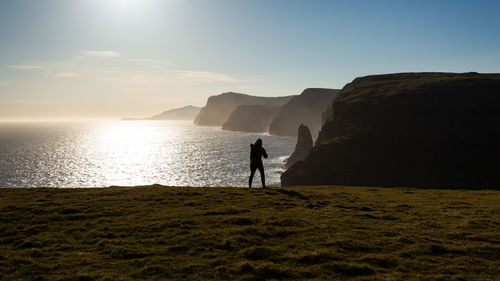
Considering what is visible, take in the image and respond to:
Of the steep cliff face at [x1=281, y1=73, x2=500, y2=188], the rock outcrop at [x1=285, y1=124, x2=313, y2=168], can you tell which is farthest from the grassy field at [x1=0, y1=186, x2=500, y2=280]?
the rock outcrop at [x1=285, y1=124, x2=313, y2=168]

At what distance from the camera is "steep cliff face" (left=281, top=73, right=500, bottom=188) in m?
81.8

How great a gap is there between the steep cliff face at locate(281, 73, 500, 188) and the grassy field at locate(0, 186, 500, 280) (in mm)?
71841

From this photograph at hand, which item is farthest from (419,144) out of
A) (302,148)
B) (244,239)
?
(244,239)

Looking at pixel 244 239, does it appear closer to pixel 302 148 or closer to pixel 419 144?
pixel 419 144

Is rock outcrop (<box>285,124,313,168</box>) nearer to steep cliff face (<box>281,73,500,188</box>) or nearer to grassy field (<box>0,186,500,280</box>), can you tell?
steep cliff face (<box>281,73,500,188</box>)

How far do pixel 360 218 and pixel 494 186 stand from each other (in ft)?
276

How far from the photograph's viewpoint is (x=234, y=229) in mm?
11398

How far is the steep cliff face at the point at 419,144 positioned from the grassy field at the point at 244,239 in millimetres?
71841

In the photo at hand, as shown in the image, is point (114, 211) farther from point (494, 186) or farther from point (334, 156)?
point (494, 186)

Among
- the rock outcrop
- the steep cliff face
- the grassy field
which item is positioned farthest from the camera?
the rock outcrop

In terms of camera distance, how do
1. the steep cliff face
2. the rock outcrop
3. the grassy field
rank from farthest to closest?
the rock outcrop, the steep cliff face, the grassy field

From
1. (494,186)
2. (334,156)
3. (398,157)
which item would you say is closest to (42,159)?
(334,156)

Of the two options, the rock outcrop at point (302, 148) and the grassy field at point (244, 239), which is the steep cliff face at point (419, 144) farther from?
the grassy field at point (244, 239)

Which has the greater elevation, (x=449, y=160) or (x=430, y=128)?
(x=430, y=128)
